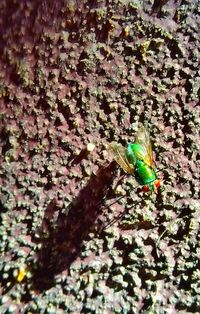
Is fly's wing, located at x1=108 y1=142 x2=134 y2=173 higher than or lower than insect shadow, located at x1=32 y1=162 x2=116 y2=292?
higher

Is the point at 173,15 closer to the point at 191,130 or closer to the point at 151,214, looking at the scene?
the point at 191,130

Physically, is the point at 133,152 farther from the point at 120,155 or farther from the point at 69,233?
the point at 69,233

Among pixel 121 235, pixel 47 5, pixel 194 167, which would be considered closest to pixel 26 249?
pixel 121 235

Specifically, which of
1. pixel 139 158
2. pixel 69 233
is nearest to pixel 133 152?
pixel 139 158

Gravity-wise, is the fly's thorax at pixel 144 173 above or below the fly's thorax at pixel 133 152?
below
